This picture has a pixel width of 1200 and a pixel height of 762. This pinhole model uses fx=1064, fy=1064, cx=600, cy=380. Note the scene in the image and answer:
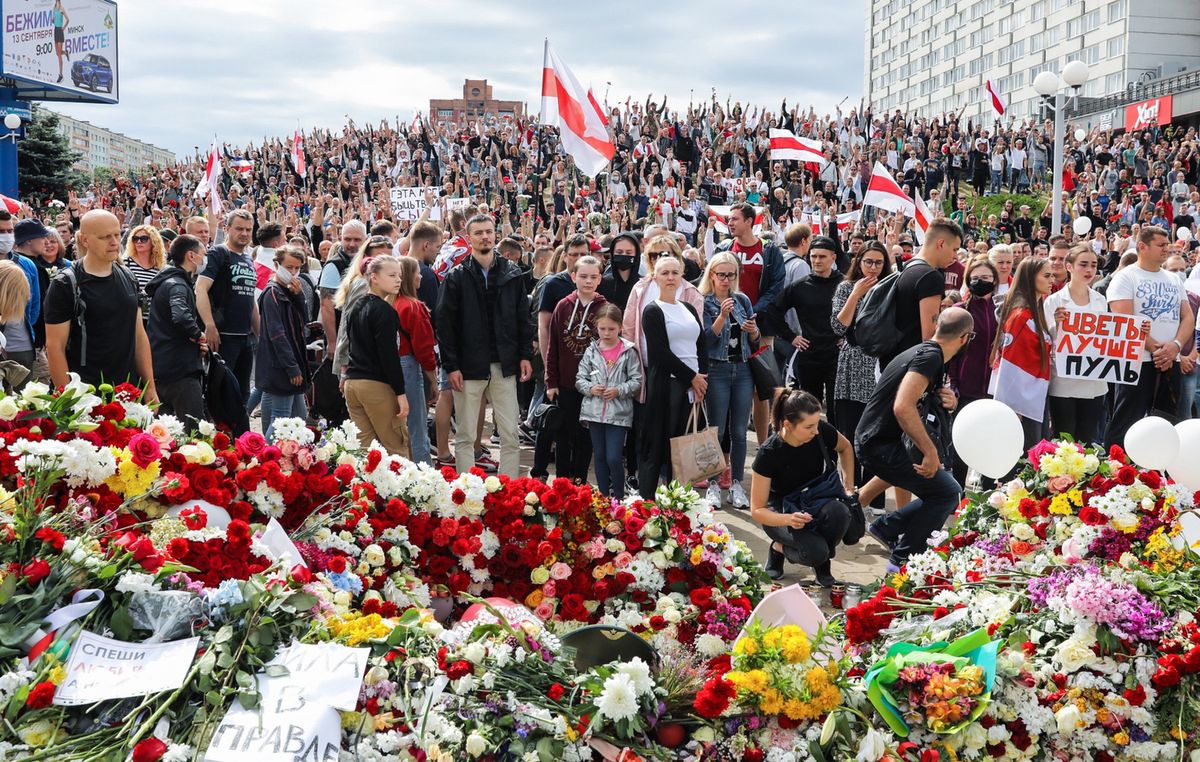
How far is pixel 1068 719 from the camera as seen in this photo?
278 cm

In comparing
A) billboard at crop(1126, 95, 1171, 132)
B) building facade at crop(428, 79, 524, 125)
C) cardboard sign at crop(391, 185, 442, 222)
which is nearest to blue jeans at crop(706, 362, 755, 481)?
cardboard sign at crop(391, 185, 442, 222)

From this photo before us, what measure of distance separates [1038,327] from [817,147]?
7.94 m

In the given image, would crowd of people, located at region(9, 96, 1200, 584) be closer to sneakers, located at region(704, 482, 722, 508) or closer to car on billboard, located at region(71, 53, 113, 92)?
sneakers, located at region(704, 482, 722, 508)

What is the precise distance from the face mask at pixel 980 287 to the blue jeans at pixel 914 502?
2421 millimetres

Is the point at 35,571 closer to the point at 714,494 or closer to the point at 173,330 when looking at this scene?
the point at 173,330

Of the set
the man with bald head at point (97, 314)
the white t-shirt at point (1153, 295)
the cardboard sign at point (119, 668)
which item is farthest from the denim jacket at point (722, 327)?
the cardboard sign at point (119, 668)

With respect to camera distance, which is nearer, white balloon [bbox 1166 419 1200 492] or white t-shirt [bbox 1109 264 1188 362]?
white balloon [bbox 1166 419 1200 492]

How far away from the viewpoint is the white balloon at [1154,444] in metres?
3.57

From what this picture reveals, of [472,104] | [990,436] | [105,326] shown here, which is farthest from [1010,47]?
[472,104]

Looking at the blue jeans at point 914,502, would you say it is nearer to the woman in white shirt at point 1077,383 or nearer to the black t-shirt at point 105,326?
the woman in white shirt at point 1077,383

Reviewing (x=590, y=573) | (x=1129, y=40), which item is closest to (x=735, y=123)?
(x=590, y=573)

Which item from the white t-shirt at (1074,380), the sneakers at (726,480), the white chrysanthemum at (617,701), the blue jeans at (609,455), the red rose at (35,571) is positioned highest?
the white t-shirt at (1074,380)

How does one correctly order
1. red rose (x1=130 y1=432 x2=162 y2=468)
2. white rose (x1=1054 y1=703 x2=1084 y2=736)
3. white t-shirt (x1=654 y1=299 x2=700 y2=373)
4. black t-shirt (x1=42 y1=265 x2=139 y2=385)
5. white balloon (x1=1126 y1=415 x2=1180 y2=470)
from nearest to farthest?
white rose (x1=1054 y1=703 x2=1084 y2=736) < red rose (x1=130 y1=432 x2=162 y2=468) < white balloon (x1=1126 y1=415 x2=1180 y2=470) < black t-shirt (x1=42 y1=265 x2=139 y2=385) < white t-shirt (x1=654 y1=299 x2=700 y2=373)

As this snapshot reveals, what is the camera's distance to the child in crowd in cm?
687
